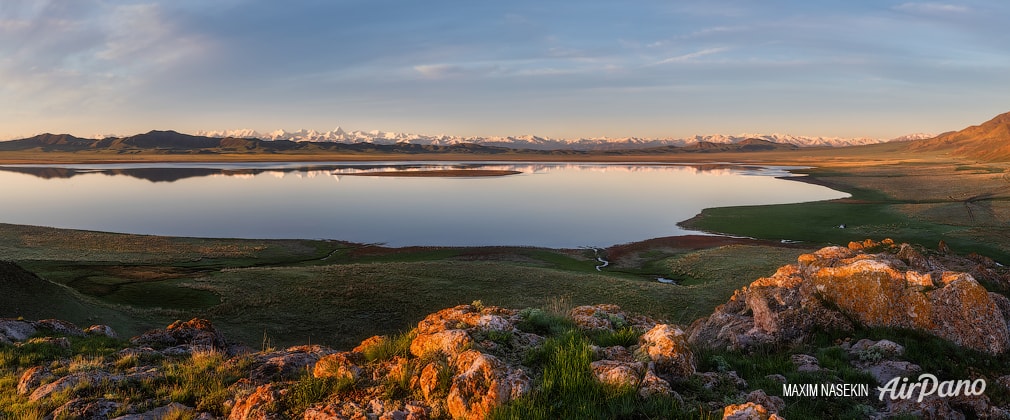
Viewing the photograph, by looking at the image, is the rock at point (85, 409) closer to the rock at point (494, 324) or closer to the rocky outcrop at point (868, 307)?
the rock at point (494, 324)

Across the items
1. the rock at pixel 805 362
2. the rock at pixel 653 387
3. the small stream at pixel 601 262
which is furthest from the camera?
the small stream at pixel 601 262

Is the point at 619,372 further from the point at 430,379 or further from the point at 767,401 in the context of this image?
the point at 430,379

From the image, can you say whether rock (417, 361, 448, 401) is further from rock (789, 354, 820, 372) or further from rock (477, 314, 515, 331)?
rock (789, 354, 820, 372)

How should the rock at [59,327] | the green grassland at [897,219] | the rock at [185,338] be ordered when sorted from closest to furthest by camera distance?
the rock at [185,338] < the rock at [59,327] < the green grassland at [897,219]

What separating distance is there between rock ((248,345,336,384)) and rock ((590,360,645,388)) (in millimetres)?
5573

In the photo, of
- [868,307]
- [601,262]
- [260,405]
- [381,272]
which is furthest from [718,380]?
[601,262]

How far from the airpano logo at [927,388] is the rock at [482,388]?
7190 mm

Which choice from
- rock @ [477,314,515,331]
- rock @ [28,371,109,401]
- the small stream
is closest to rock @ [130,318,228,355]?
rock @ [28,371,109,401]

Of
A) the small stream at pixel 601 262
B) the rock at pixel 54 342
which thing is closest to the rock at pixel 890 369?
the rock at pixel 54 342

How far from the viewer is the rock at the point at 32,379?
31.7 feet

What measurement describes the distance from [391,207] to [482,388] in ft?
289

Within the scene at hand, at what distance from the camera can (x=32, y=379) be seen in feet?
32.7

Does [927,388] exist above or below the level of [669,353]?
below

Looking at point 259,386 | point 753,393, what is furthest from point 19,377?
point 753,393
